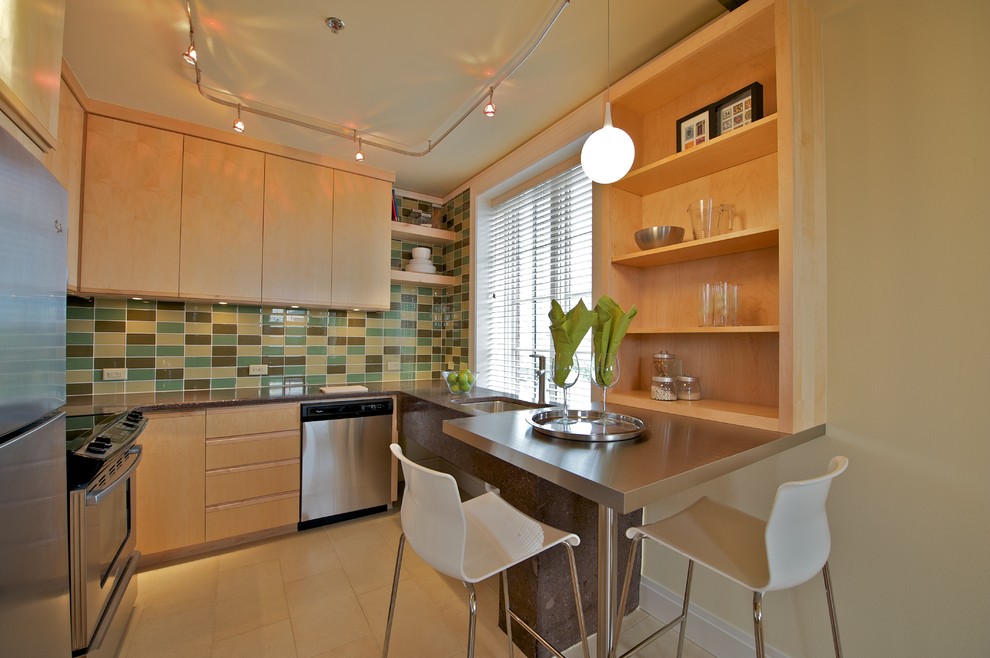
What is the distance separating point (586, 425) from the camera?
4.67 feet

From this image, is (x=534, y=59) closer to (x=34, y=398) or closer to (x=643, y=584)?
(x=34, y=398)

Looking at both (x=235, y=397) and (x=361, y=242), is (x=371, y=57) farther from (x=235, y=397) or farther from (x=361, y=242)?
(x=235, y=397)

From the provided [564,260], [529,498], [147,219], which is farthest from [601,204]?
[147,219]

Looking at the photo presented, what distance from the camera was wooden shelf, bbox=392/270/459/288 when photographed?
330 centimetres

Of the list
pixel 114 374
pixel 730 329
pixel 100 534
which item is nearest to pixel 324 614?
pixel 100 534

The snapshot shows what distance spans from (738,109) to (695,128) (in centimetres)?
17

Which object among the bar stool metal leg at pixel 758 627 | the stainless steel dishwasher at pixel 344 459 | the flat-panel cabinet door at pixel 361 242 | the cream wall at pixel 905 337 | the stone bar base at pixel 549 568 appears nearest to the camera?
the bar stool metal leg at pixel 758 627

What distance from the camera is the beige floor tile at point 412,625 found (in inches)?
65.6

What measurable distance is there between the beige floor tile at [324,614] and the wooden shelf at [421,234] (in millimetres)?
2365

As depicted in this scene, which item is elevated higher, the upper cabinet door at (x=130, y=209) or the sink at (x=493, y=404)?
the upper cabinet door at (x=130, y=209)

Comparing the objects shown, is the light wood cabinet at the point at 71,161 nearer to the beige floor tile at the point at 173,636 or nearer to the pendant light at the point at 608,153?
the beige floor tile at the point at 173,636

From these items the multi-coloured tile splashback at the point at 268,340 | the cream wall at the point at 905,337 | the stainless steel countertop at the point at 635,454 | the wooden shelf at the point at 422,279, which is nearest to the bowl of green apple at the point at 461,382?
the multi-coloured tile splashback at the point at 268,340

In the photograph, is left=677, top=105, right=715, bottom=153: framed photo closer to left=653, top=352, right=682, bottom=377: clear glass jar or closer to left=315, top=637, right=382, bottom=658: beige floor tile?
left=653, top=352, right=682, bottom=377: clear glass jar

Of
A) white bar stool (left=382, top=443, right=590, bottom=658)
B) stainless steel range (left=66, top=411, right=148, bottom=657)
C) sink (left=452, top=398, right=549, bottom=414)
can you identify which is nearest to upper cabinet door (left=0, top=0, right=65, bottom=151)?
stainless steel range (left=66, top=411, right=148, bottom=657)
